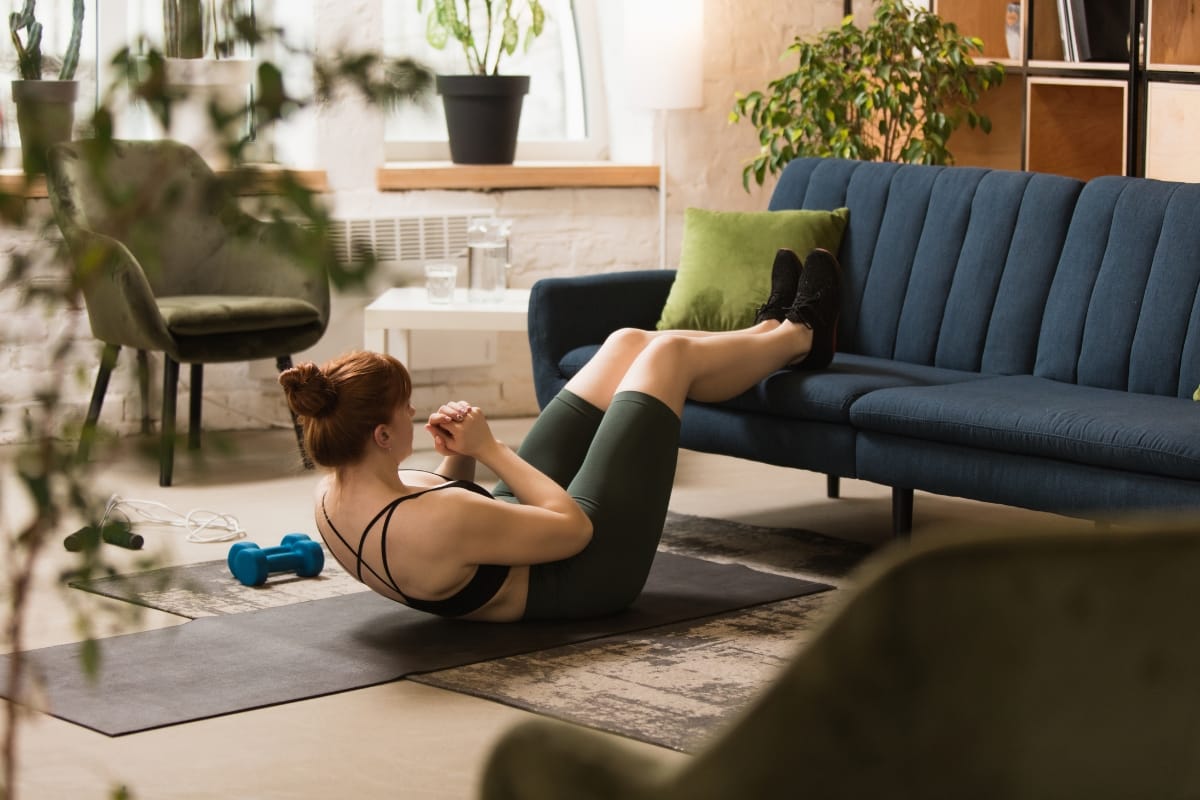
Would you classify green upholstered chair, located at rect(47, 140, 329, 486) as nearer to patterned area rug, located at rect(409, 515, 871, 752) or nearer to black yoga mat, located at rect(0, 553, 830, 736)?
black yoga mat, located at rect(0, 553, 830, 736)

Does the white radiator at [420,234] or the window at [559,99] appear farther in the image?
the window at [559,99]

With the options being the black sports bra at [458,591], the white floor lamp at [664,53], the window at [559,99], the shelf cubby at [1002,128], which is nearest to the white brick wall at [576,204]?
the white floor lamp at [664,53]

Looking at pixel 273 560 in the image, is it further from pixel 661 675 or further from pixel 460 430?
pixel 661 675

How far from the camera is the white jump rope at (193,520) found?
4410mm

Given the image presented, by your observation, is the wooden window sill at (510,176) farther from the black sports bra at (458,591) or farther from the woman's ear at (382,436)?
the woman's ear at (382,436)

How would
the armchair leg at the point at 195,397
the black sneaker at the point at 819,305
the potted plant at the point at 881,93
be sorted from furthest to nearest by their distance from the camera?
the potted plant at the point at 881,93, the armchair leg at the point at 195,397, the black sneaker at the point at 819,305

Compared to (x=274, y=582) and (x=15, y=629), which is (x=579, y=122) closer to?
(x=274, y=582)

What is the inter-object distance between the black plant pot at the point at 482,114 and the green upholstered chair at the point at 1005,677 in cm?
538

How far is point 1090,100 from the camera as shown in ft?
18.8

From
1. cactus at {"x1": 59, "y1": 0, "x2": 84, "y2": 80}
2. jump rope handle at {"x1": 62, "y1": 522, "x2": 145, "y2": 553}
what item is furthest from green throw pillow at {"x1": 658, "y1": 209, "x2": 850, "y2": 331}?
jump rope handle at {"x1": 62, "y1": 522, "x2": 145, "y2": 553}

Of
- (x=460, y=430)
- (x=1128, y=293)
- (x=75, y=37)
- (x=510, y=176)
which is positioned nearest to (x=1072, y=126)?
(x=1128, y=293)

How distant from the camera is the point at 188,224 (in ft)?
18.1

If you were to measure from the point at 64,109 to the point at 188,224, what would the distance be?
4.69 metres

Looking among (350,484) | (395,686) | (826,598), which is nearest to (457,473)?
(350,484)
